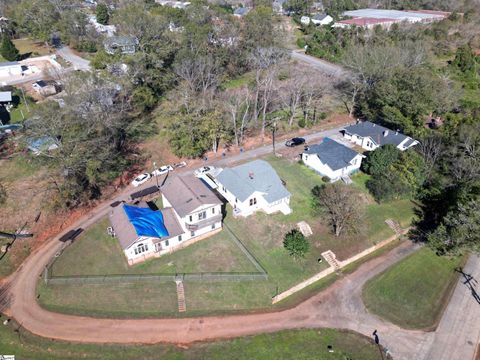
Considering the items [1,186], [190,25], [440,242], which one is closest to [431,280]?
[440,242]

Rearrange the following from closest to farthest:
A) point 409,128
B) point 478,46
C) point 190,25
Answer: point 409,128 → point 190,25 → point 478,46

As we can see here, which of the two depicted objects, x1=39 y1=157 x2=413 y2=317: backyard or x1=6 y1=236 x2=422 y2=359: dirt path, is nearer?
x1=6 y1=236 x2=422 y2=359: dirt path

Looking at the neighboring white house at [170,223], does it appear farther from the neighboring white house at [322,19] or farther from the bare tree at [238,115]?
the neighboring white house at [322,19]

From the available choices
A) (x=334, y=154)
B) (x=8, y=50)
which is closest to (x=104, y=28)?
(x=8, y=50)

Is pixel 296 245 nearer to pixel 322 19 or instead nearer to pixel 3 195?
pixel 3 195

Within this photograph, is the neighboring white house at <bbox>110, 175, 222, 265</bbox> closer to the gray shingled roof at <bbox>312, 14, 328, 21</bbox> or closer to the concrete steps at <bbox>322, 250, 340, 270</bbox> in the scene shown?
the concrete steps at <bbox>322, 250, 340, 270</bbox>

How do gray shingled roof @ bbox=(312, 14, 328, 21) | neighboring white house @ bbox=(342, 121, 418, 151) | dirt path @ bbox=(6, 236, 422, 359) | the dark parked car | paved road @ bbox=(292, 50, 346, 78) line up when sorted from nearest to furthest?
dirt path @ bbox=(6, 236, 422, 359), neighboring white house @ bbox=(342, 121, 418, 151), the dark parked car, paved road @ bbox=(292, 50, 346, 78), gray shingled roof @ bbox=(312, 14, 328, 21)

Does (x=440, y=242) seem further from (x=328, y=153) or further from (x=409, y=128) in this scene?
(x=409, y=128)


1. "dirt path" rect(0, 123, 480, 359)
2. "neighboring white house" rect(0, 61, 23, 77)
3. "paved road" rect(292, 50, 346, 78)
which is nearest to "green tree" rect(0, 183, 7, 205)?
"dirt path" rect(0, 123, 480, 359)
